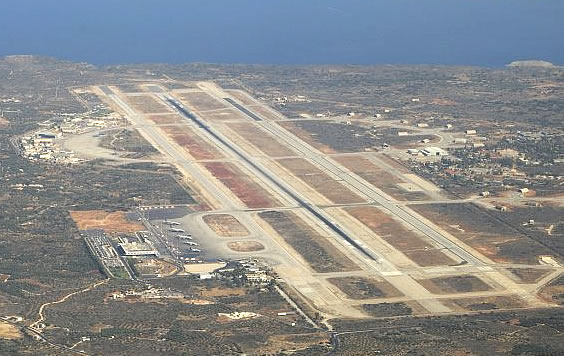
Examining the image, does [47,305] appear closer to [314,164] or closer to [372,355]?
[372,355]

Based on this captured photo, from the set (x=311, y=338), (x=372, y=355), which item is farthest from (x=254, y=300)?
(x=372, y=355)

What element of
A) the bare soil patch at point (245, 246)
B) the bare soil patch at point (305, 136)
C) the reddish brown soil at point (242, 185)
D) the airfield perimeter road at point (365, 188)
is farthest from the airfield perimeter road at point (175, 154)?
the bare soil patch at point (305, 136)

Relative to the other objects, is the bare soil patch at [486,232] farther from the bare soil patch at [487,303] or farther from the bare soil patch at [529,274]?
the bare soil patch at [487,303]

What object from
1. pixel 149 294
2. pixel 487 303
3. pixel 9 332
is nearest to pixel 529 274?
pixel 487 303

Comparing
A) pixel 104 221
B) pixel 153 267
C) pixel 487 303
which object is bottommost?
pixel 153 267

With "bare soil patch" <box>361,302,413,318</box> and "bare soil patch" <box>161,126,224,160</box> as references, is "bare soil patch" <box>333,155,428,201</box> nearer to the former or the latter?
"bare soil patch" <box>161,126,224,160</box>

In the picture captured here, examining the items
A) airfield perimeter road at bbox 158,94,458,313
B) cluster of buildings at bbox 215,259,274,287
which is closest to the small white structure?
airfield perimeter road at bbox 158,94,458,313

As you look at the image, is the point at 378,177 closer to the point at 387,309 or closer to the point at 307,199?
the point at 307,199
